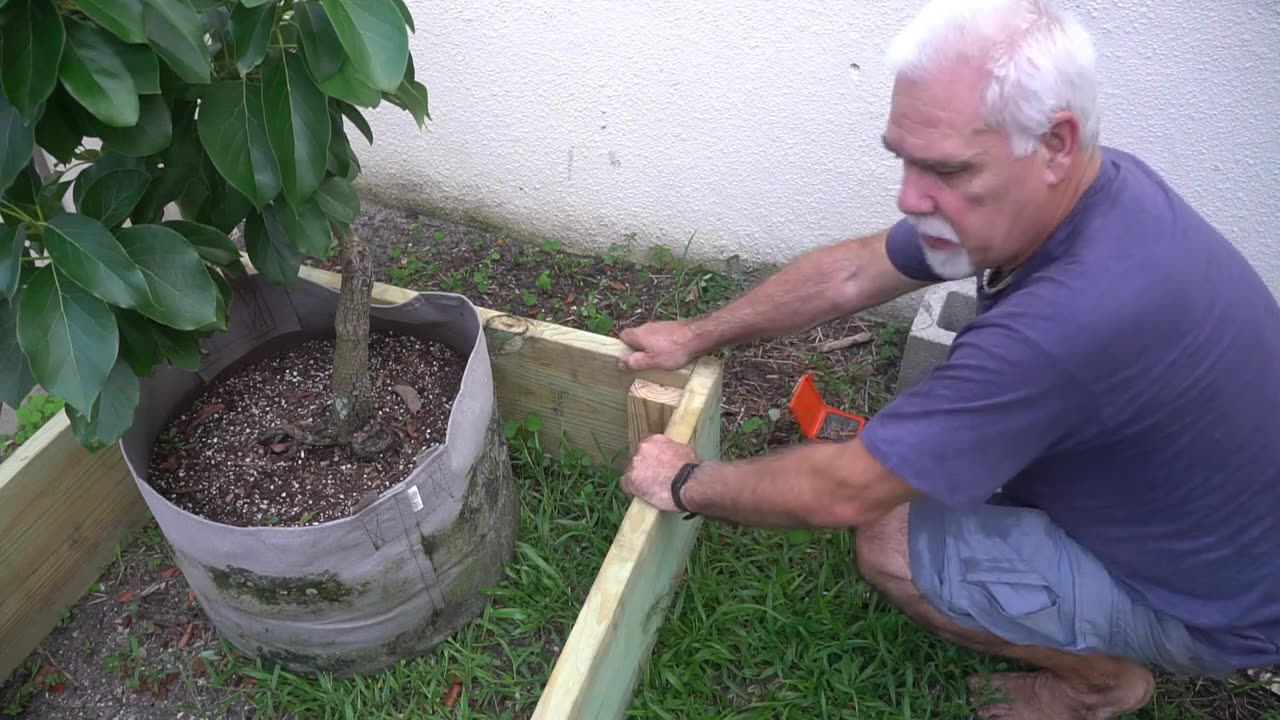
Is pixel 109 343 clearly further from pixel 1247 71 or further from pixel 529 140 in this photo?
pixel 1247 71

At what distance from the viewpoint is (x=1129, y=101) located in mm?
2229

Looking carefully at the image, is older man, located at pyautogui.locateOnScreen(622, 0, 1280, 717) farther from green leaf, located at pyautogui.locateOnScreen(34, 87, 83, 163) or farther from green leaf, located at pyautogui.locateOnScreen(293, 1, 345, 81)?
green leaf, located at pyautogui.locateOnScreen(34, 87, 83, 163)

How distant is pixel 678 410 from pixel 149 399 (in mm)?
1109

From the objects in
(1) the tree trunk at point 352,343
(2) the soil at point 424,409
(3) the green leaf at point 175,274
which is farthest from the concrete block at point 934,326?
(3) the green leaf at point 175,274

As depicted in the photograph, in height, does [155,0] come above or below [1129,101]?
above

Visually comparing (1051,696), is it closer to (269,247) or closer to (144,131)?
(269,247)

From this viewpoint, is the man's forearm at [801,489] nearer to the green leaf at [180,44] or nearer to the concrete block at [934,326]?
the concrete block at [934,326]

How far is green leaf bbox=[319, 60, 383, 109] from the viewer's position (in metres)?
1.23

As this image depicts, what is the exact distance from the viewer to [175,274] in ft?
4.31

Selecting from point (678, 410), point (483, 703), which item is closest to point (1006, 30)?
point (678, 410)

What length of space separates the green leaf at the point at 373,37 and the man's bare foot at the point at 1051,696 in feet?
5.65

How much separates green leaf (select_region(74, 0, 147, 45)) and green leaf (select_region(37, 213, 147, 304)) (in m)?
0.30

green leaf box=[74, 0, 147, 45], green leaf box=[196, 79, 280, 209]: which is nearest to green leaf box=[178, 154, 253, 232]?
green leaf box=[196, 79, 280, 209]

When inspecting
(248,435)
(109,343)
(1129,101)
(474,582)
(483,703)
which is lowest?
(483,703)
